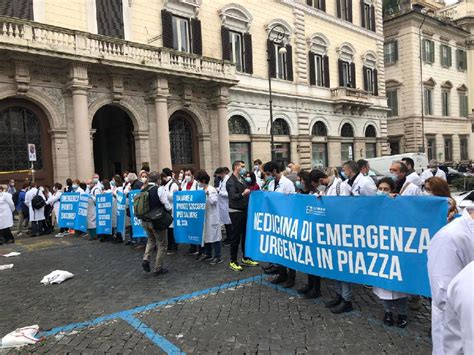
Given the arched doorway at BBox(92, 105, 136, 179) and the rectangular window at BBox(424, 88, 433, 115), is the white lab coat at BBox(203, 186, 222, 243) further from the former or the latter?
the rectangular window at BBox(424, 88, 433, 115)

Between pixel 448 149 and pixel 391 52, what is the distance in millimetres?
12283

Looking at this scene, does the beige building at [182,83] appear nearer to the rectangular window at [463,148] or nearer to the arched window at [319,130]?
Result: the arched window at [319,130]

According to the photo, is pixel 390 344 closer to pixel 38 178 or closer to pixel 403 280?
pixel 403 280

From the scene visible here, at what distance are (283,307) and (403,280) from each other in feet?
5.33

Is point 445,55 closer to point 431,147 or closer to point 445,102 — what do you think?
point 445,102

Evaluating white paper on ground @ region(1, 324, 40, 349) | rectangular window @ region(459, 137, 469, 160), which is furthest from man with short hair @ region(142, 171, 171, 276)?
rectangular window @ region(459, 137, 469, 160)

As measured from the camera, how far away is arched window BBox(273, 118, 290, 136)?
79.6 ft

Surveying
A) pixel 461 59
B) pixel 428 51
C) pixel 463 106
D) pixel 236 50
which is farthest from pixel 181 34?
pixel 463 106

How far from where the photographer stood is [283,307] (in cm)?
509

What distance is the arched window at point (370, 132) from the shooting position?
31.6 metres

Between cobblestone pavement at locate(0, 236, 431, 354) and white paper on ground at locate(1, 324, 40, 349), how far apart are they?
0.11 meters

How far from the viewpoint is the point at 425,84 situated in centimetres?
3766

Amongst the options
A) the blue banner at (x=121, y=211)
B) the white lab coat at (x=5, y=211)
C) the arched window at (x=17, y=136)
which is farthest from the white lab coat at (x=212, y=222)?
the arched window at (x=17, y=136)

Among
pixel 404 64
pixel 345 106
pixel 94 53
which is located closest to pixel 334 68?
pixel 345 106
